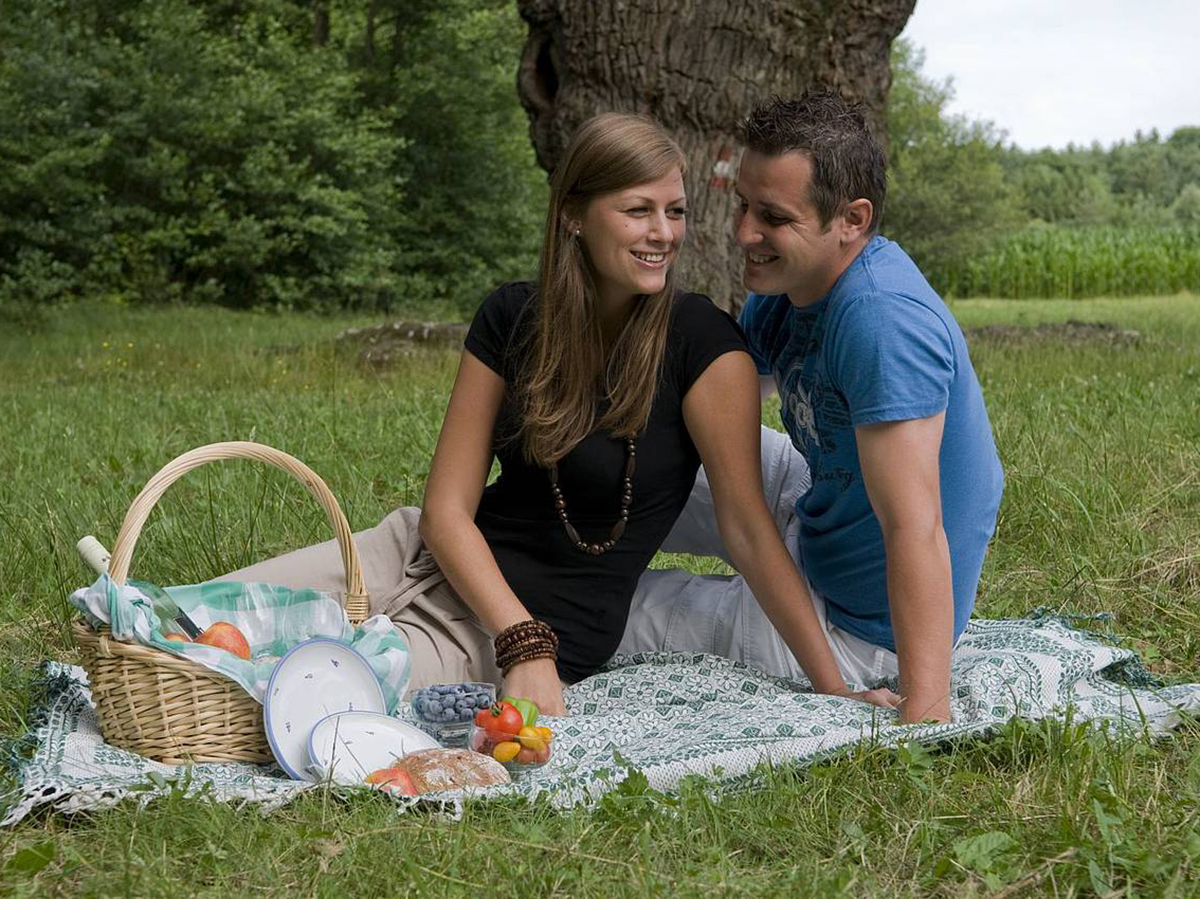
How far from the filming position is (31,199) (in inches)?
669

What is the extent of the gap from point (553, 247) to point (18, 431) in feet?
13.7

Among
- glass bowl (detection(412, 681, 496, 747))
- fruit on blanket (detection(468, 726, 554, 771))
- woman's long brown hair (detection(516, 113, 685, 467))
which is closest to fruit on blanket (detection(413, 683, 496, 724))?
glass bowl (detection(412, 681, 496, 747))

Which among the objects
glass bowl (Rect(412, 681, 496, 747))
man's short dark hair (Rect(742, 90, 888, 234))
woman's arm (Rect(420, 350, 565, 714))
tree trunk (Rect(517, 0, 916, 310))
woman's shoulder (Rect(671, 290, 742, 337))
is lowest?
glass bowl (Rect(412, 681, 496, 747))

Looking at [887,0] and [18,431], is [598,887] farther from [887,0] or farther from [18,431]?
[887,0]

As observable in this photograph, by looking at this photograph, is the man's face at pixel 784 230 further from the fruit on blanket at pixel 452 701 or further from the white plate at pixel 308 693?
the white plate at pixel 308 693

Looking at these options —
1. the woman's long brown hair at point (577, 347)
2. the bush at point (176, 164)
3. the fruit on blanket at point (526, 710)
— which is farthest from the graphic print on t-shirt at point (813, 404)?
the bush at point (176, 164)

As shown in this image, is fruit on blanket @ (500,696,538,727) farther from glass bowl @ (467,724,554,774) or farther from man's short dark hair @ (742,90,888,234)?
man's short dark hair @ (742,90,888,234)

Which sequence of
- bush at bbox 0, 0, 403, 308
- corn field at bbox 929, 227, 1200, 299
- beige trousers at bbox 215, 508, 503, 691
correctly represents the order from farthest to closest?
1. corn field at bbox 929, 227, 1200, 299
2. bush at bbox 0, 0, 403, 308
3. beige trousers at bbox 215, 508, 503, 691

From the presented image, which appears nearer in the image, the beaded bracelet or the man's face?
the man's face

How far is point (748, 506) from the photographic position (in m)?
3.20

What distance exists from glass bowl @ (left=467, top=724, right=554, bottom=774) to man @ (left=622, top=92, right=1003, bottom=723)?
2.36ft

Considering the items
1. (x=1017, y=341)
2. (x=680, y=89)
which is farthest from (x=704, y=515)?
(x=1017, y=341)

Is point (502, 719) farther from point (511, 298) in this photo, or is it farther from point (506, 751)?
point (511, 298)

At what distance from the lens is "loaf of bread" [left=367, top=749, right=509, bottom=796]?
2594 mm
